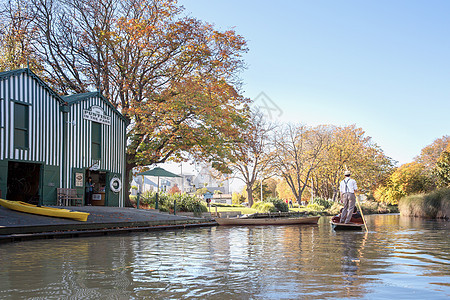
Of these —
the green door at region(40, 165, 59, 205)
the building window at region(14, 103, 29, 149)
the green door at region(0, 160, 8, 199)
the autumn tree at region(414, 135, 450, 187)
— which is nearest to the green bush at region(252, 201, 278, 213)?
the green door at region(40, 165, 59, 205)

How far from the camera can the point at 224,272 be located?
7.92 m

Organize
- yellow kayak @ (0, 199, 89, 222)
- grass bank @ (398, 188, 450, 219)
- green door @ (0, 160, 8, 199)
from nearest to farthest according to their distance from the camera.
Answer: yellow kayak @ (0, 199, 89, 222) < green door @ (0, 160, 8, 199) < grass bank @ (398, 188, 450, 219)

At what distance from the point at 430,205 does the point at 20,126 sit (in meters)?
25.6

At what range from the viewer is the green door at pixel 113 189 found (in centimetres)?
2605

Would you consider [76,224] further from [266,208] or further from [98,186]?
[266,208]

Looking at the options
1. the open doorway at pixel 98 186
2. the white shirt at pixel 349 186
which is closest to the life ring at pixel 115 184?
the open doorway at pixel 98 186

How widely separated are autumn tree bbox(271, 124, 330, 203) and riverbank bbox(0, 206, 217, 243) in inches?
1156

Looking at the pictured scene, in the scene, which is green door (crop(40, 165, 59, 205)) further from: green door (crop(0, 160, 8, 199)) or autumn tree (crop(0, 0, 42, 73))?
autumn tree (crop(0, 0, 42, 73))

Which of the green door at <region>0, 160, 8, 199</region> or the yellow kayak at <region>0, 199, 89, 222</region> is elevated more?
the green door at <region>0, 160, 8, 199</region>

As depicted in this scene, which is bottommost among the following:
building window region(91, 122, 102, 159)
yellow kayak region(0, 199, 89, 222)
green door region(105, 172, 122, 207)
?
yellow kayak region(0, 199, 89, 222)

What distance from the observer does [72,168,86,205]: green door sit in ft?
78.3

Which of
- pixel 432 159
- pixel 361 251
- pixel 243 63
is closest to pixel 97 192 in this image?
pixel 243 63

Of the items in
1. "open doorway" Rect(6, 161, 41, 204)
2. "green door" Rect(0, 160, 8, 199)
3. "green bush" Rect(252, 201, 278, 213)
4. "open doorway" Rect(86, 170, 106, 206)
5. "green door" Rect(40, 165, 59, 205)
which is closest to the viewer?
"green door" Rect(0, 160, 8, 199)

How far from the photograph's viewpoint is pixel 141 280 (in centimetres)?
712
